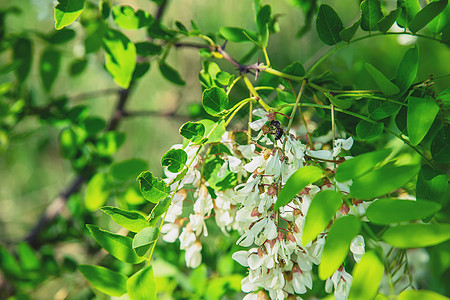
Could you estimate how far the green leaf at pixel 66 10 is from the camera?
375mm

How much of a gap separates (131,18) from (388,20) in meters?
0.30

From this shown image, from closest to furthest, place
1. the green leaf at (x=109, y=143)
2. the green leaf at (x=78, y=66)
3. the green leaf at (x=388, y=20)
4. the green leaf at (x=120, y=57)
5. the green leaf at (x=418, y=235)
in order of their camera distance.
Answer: the green leaf at (x=418, y=235), the green leaf at (x=388, y=20), the green leaf at (x=120, y=57), the green leaf at (x=109, y=143), the green leaf at (x=78, y=66)

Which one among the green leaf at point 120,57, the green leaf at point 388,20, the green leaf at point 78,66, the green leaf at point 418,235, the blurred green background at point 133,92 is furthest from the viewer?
the blurred green background at point 133,92

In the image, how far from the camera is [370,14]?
Answer: 15.0 inches

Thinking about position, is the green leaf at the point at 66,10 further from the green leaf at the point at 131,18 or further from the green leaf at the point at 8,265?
the green leaf at the point at 8,265

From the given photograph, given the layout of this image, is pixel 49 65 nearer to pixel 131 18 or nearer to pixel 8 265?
pixel 131 18

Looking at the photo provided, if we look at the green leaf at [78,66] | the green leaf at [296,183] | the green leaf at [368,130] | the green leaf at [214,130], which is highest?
the green leaf at [368,130]

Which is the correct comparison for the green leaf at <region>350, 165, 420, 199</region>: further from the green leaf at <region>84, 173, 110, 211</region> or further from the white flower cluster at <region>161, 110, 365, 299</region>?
the green leaf at <region>84, 173, 110, 211</region>

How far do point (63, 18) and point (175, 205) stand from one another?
0.71ft

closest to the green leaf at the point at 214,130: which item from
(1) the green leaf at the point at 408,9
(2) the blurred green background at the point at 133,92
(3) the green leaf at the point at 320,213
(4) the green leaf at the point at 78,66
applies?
(3) the green leaf at the point at 320,213

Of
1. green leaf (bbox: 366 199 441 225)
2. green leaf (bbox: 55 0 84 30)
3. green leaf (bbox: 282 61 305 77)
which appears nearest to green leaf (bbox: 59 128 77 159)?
green leaf (bbox: 55 0 84 30)

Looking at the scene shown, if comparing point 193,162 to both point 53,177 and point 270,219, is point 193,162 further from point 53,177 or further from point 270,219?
point 53,177

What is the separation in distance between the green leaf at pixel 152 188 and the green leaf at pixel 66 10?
178mm

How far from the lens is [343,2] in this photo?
42.5 inches
